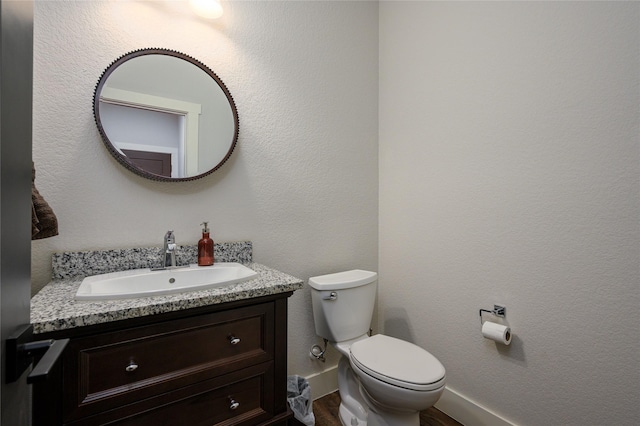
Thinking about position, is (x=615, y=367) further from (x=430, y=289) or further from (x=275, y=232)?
(x=275, y=232)

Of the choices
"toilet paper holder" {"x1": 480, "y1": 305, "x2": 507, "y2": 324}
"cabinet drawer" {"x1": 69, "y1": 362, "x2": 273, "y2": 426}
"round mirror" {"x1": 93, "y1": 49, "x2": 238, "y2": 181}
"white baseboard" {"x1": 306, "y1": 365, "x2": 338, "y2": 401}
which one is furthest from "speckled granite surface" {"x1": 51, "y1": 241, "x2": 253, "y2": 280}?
"toilet paper holder" {"x1": 480, "y1": 305, "x2": 507, "y2": 324}

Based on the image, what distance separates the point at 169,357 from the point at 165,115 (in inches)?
41.3

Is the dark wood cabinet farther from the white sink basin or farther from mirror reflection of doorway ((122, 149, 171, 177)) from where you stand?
mirror reflection of doorway ((122, 149, 171, 177))

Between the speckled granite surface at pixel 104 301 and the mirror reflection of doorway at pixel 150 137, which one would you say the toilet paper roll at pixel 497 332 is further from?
the mirror reflection of doorway at pixel 150 137

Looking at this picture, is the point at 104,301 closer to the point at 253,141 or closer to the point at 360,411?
the point at 253,141

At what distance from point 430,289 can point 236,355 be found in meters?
1.23

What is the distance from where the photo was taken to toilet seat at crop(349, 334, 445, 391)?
1188mm

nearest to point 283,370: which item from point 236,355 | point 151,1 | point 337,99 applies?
point 236,355

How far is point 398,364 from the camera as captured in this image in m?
1.30

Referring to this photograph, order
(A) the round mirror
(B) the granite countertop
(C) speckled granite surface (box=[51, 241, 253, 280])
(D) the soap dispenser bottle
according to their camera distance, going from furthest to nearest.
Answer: (D) the soap dispenser bottle, (A) the round mirror, (C) speckled granite surface (box=[51, 241, 253, 280]), (B) the granite countertop

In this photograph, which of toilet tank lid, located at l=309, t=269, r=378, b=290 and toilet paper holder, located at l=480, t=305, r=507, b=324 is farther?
toilet tank lid, located at l=309, t=269, r=378, b=290

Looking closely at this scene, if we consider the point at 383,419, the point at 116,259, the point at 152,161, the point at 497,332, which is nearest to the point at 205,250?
the point at 116,259

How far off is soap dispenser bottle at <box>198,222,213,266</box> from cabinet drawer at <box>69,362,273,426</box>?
0.53 metres

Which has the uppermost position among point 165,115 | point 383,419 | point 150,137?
point 165,115
